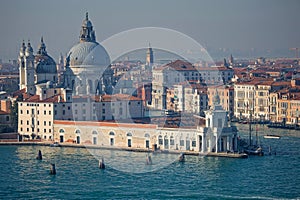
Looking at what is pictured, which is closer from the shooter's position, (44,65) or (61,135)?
(61,135)

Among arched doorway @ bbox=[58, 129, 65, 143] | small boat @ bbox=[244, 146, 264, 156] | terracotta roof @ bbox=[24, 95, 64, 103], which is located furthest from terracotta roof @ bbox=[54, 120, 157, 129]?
small boat @ bbox=[244, 146, 264, 156]

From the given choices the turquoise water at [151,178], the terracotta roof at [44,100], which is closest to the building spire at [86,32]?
the terracotta roof at [44,100]

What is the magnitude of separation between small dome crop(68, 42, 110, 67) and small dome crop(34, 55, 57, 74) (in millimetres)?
503

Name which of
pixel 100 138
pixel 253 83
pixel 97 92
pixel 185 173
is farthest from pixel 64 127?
pixel 253 83

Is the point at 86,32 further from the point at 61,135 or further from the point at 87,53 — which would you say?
the point at 61,135

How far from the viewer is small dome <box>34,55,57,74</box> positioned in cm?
1942

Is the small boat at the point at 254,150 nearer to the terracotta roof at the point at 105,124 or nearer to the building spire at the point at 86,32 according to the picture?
the terracotta roof at the point at 105,124

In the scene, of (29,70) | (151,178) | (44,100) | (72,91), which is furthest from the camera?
(29,70)

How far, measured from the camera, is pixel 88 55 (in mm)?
19438

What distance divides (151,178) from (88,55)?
855cm

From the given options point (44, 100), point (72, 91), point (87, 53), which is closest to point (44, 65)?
point (87, 53)

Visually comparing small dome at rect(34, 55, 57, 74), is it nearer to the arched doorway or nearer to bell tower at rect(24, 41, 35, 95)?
bell tower at rect(24, 41, 35, 95)

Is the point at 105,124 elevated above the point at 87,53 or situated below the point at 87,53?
below

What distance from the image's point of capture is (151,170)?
1191 cm
